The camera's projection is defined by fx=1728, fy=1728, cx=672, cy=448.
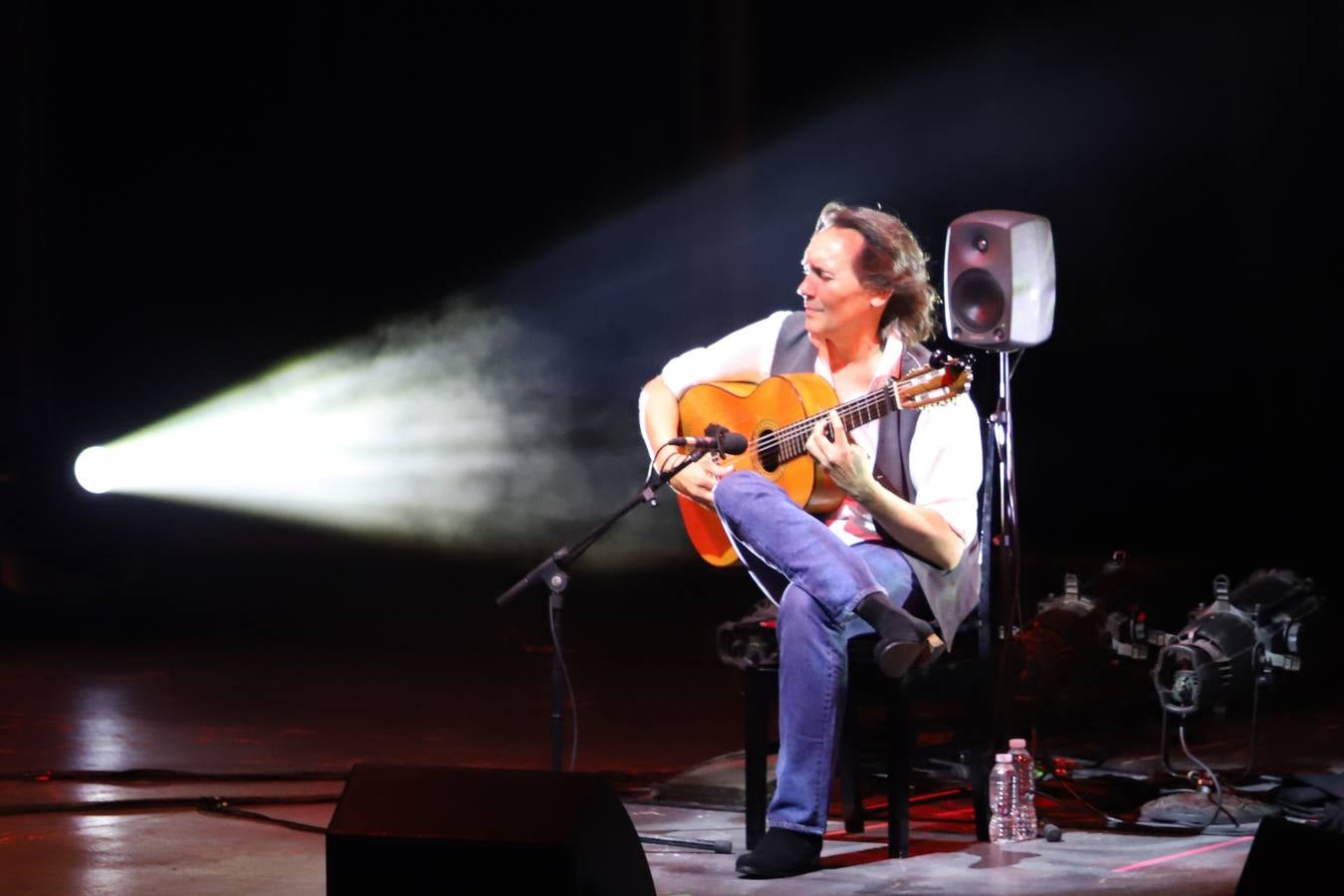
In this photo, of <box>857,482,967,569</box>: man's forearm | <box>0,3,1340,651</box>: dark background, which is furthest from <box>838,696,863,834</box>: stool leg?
<box>0,3,1340,651</box>: dark background

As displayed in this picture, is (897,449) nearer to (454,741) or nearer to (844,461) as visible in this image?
(844,461)

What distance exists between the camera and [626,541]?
880 cm

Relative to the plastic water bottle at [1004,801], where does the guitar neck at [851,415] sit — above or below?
above

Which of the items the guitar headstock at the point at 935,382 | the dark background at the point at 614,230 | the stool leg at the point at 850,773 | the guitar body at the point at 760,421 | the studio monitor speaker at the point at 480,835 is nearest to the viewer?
the studio monitor speaker at the point at 480,835

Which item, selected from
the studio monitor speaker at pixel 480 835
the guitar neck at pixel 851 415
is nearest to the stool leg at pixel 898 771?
the guitar neck at pixel 851 415

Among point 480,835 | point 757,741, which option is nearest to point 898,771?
point 757,741

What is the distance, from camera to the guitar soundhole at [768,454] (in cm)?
393

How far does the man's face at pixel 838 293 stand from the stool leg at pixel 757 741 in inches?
32.1

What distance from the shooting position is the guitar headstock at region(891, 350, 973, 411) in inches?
142

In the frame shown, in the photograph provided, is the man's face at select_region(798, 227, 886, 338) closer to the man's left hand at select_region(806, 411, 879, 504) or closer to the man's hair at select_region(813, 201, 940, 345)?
the man's hair at select_region(813, 201, 940, 345)

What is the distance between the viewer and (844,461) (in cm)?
361

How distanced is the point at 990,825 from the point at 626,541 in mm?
4973

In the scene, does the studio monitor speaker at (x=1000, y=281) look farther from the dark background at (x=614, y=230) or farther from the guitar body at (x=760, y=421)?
the dark background at (x=614, y=230)

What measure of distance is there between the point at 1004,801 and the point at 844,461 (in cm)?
93
